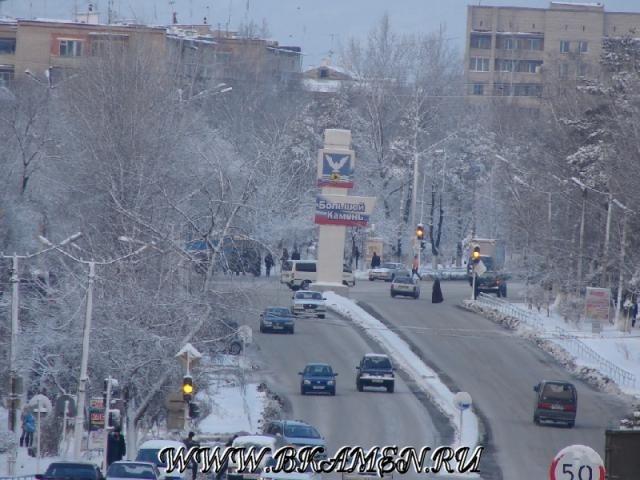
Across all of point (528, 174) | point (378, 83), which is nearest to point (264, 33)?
point (378, 83)

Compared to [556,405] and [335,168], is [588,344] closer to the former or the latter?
[556,405]

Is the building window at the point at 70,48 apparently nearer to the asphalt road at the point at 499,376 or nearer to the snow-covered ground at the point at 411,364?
the asphalt road at the point at 499,376

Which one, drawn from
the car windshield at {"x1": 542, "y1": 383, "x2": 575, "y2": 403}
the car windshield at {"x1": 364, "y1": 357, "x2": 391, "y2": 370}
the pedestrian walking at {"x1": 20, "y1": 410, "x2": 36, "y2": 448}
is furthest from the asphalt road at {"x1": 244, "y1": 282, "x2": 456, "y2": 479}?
the pedestrian walking at {"x1": 20, "y1": 410, "x2": 36, "y2": 448}

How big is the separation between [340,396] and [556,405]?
274 inches

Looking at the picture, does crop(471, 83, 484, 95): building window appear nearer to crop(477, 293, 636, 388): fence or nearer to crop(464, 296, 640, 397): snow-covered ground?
crop(477, 293, 636, 388): fence

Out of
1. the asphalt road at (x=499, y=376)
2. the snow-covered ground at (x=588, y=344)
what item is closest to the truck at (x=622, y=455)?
the asphalt road at (x=499, y=376)

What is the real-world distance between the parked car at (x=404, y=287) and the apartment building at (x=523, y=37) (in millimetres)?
68206

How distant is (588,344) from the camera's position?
51969 mm

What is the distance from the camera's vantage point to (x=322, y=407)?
41.1 metres

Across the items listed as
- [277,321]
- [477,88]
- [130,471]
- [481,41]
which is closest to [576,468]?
[130,471]

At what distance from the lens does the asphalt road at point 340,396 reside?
121 ft

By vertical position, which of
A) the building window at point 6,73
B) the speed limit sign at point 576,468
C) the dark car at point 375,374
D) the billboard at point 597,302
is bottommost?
the dark car at point 375,374

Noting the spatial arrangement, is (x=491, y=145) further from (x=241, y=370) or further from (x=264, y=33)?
(x=241, y=370)

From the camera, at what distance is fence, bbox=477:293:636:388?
47062 millimetres
